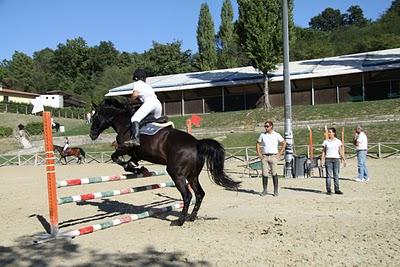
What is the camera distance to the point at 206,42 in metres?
69.9

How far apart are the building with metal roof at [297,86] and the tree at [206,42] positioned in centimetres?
1495

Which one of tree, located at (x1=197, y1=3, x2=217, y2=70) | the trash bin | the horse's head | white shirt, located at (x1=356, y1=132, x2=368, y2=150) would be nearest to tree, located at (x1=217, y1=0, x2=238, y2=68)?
tree, located at (x1=197, y1=3, x2=217, y2=70)

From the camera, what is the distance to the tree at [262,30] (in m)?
39.7

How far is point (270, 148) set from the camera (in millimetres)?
12836

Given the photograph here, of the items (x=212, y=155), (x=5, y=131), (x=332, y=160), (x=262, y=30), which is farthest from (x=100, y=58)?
(x=212, y=155)

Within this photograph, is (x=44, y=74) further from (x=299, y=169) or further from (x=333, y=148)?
(x=333, y=148)

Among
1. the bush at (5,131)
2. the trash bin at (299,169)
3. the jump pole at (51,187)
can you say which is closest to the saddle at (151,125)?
the jump pole at (51,187)

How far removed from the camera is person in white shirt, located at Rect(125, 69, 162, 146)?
870 cm

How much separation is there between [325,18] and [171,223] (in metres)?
134

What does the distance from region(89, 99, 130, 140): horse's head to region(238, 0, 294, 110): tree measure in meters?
32.1

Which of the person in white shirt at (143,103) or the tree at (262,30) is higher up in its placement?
the tree at (262,30)

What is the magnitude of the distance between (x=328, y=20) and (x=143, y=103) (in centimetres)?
13345

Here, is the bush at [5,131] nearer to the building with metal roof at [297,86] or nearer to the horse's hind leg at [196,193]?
the building with metal roof at [297,86]

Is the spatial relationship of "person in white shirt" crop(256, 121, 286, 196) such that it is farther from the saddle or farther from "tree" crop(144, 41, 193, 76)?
"tree" crop(144, 41, 193, 76)
